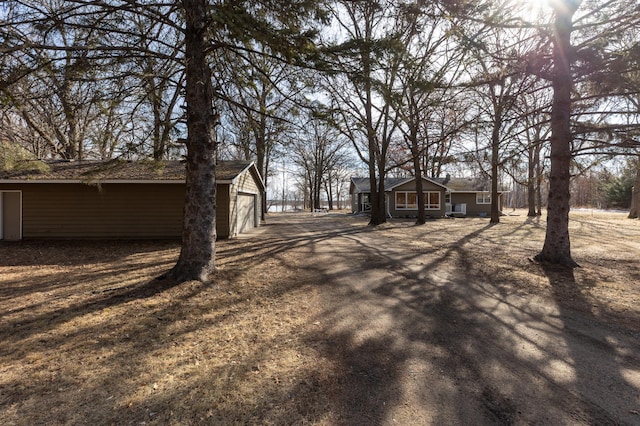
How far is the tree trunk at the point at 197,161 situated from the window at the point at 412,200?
2208 centimetres

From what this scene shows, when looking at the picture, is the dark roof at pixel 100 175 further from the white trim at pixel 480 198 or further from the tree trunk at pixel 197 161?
the white trim at pixel 480 198

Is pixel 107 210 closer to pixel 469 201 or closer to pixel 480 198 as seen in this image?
pixel 469 201

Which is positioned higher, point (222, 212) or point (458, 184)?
point (458, 184)

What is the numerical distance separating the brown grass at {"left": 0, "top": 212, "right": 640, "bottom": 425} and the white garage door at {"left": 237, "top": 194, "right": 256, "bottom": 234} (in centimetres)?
614

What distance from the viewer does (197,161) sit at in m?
5.91

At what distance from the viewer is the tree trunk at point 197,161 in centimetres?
589

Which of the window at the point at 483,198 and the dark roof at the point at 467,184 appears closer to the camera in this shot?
the dark roof at the point at 467,184

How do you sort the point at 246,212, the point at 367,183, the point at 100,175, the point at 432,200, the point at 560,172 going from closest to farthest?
the point at 560,172 → the point at 100,175 → the point at 246,212 → the point at 432,200 → the point at 367,183

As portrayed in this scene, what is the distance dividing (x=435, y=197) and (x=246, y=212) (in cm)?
1722

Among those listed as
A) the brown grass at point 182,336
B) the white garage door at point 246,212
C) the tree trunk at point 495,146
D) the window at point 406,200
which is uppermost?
the tree trunk at point 495,146

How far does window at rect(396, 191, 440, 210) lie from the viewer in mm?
26391

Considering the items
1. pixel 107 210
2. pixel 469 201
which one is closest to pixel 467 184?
pixel 469 201

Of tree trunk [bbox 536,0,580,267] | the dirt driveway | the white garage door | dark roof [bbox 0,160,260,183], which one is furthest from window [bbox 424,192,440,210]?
the dirt driveway

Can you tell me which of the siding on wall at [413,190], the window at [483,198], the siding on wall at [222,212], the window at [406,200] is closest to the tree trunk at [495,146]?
the siding on wall at [413,190]
